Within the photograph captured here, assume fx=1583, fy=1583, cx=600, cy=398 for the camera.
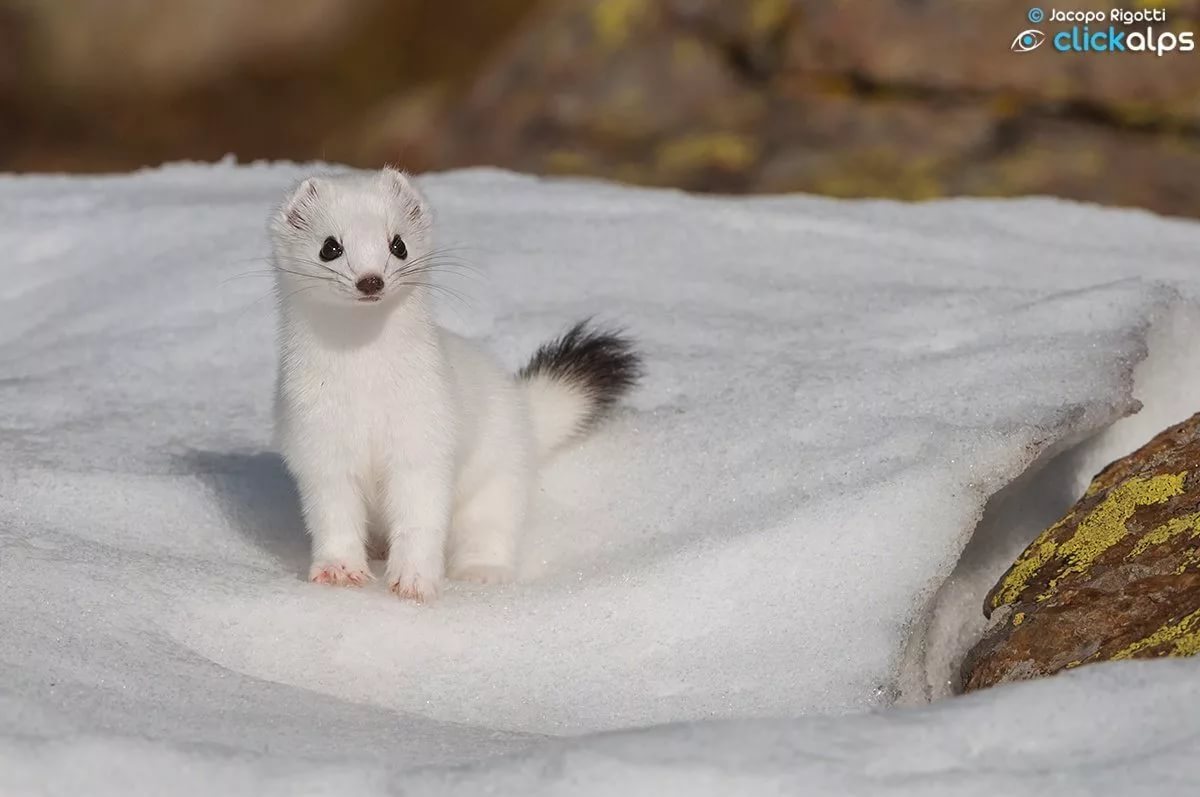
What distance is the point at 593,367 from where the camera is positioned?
327 cm

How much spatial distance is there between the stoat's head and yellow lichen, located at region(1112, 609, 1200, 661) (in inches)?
50.4

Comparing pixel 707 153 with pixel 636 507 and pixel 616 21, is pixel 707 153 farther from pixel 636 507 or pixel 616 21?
pixel 636 507

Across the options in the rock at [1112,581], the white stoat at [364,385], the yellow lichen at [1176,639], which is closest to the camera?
the yellow lichen at [1176,639]

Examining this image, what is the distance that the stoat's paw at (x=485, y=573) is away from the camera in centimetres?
285

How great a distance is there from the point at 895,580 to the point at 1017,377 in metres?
0.81

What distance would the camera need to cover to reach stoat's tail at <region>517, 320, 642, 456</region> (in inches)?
129

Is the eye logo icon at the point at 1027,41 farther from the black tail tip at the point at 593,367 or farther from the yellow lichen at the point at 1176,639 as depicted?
the yellow lichen at the point at 1176,639

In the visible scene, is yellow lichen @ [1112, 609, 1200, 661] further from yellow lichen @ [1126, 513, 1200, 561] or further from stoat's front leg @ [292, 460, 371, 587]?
stoat's front leg @ [292, 460, 371, 587]

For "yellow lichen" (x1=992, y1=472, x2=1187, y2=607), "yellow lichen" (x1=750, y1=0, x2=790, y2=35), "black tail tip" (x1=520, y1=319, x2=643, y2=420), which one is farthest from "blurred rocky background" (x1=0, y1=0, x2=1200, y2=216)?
"yellow lichen" (x1=992, y1=472, x2=1187, y2=607)

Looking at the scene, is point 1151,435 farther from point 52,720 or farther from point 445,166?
point 445,166

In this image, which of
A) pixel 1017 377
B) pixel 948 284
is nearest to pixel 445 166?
pixel 948 284

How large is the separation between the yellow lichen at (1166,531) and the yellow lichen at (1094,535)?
50 mm

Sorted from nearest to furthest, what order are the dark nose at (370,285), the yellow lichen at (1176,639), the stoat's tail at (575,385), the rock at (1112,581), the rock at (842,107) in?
1. the yellow lichen at (1176,639)
2. the rock at (1112,581)
3. the dark nose at (370,285)
4. the stoat's tail at (575,385)
5. the rock at (842,107)

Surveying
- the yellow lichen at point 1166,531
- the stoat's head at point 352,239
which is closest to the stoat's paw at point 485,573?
the stoat's head at point 352,239
